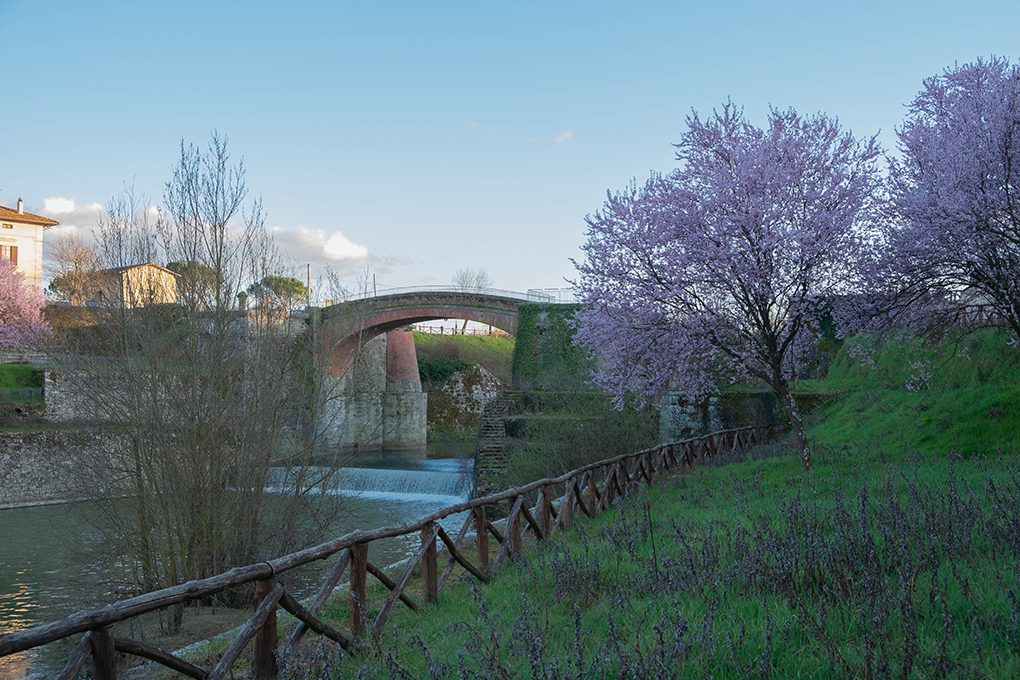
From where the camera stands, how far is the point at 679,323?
592 inches

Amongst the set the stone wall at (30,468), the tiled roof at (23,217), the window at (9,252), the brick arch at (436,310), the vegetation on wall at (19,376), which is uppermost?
the tiled roof at (23,217)

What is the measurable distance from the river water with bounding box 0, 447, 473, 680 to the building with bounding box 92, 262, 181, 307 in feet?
11.1

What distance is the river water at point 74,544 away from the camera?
11.8 metres

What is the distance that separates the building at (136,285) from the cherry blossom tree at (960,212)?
38.6ft

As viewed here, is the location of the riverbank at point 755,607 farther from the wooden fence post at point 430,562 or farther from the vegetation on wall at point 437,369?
the vegetation on wall at point 437,369

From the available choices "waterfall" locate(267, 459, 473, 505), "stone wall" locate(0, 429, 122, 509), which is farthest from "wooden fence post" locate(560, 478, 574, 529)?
"stone wall" locate(0, 429, 122, 509)

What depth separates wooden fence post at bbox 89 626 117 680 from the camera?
13.3 feet

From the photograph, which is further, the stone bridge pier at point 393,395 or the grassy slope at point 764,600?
the stone bridge pier at point 393,395

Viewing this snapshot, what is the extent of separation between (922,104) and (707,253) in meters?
5.52

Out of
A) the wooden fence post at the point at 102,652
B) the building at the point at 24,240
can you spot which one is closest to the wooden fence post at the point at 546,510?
the wooden fence post at the point at 102,652

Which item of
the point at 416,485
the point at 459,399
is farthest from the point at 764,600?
the point at 459,399

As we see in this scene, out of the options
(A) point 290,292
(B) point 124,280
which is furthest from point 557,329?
(B) point 124,280

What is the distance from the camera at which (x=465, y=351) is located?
56812mm

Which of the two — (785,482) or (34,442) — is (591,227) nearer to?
(785,482)
